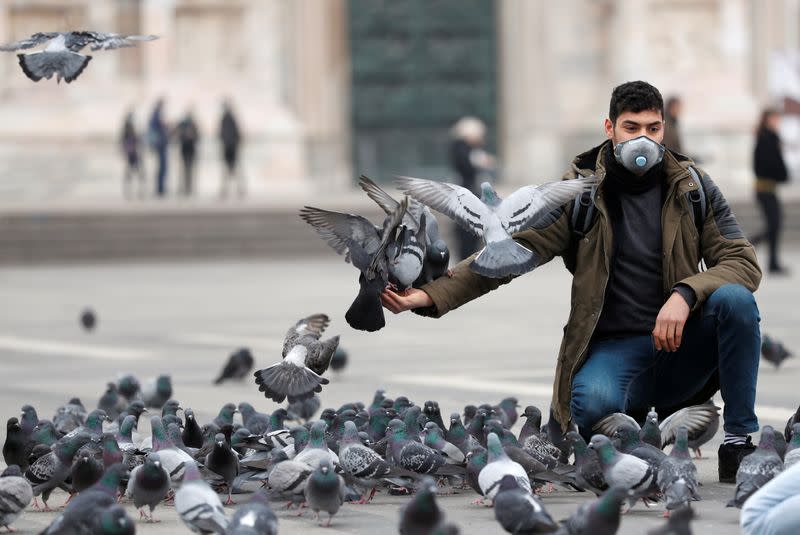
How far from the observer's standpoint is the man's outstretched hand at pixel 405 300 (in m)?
5.88

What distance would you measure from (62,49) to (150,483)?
1607mm

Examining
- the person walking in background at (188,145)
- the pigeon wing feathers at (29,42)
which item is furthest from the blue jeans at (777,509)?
the person walking in background at (188,145)

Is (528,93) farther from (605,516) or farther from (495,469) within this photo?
(605,516)

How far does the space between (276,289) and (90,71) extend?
9.77 metres

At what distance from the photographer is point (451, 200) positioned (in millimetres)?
5758

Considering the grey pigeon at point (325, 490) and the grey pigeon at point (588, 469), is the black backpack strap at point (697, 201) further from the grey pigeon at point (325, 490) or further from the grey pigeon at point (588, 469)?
the grey pigeon at point (325, 490)

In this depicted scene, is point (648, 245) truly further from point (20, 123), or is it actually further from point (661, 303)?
point (20, 123)

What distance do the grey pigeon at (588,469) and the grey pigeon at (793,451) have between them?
573 mm

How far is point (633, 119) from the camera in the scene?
6.14m

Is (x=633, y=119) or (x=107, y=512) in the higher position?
(x=633, y=119)

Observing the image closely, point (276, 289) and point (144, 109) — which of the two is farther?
point (144, 109)

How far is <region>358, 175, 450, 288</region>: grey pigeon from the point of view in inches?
221

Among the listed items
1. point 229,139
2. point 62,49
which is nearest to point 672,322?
point 62,49

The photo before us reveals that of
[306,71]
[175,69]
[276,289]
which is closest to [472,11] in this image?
[306,71]
